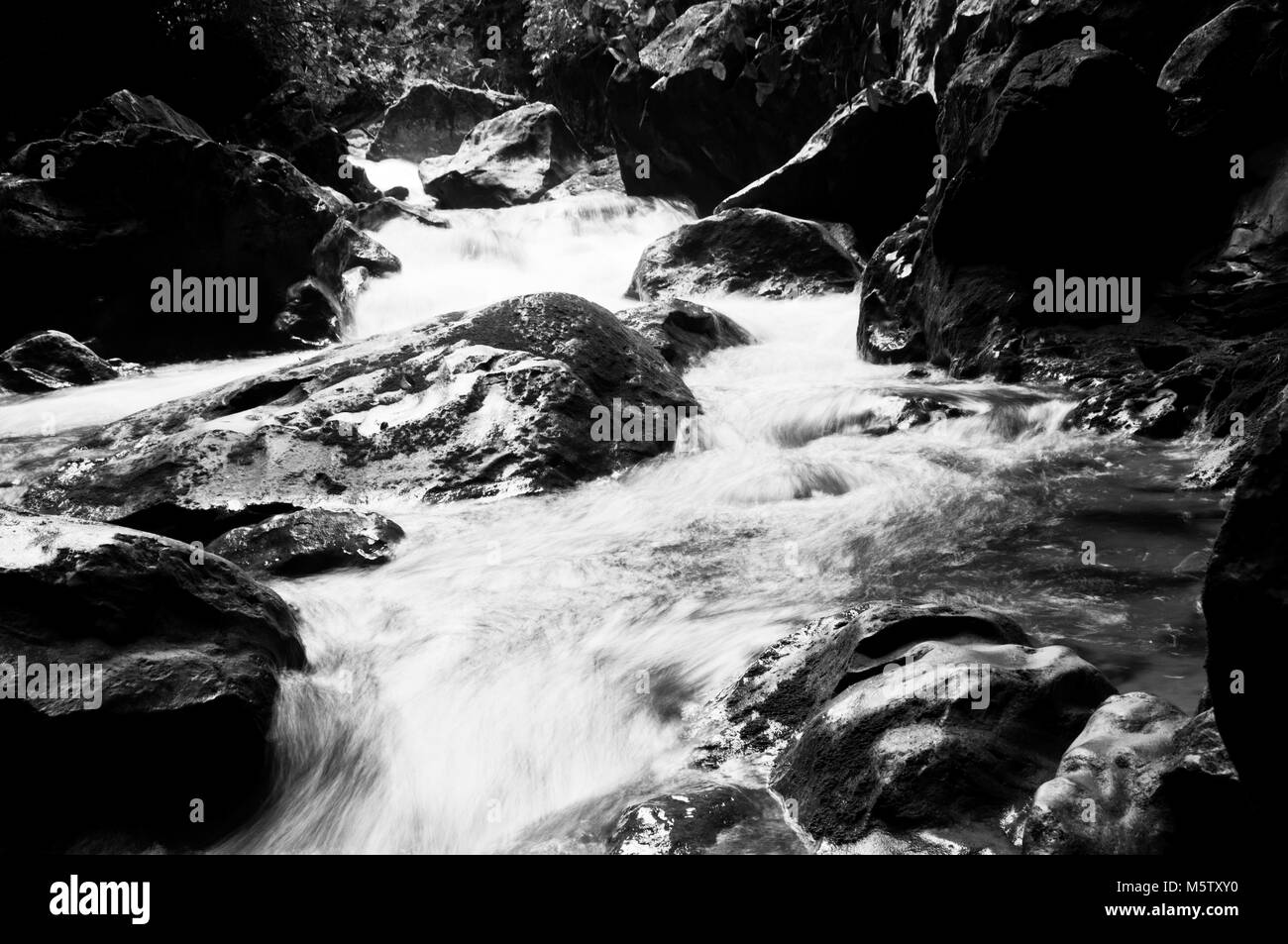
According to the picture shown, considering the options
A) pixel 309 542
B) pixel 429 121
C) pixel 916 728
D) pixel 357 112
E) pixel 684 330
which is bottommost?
pixel 916 728

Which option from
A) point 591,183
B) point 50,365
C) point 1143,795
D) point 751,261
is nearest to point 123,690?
point 1143,795

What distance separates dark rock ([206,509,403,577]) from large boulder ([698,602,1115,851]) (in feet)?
9.53

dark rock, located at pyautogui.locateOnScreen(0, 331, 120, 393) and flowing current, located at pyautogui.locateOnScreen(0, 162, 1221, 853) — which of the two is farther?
dark rock, located at pyautogui.locateOnScreen(0, 331, 120, 393)

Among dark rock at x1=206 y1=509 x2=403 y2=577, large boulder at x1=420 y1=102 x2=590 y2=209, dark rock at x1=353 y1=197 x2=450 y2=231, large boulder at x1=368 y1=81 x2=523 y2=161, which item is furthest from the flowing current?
large boulder at x1=368 y1=81 x2=523 y2=161

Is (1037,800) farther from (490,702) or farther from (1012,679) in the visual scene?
(490,702)

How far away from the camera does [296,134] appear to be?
60.9 ft

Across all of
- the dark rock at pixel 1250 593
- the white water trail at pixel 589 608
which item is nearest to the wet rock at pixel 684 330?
the white water trail at pixel 589 608

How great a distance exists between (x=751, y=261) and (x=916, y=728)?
442 inches

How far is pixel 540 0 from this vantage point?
67.5 feet

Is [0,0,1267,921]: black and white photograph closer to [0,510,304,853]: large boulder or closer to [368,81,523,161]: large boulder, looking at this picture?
[0,510,304,853]: large boulder

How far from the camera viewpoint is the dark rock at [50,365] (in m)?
10.4

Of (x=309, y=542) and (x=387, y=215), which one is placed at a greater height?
(x=387, y=215)

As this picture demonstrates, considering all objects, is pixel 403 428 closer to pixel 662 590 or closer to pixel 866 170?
pixel 662 590

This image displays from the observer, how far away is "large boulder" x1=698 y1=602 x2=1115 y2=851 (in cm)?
287
